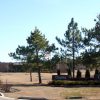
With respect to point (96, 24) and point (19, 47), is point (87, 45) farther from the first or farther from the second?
point (19, 47)

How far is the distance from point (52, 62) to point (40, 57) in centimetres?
198

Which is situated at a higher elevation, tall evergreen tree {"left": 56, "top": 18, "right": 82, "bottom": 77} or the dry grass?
tall evergreen tree {"left": 56, "top": 18, "right": 82, "bottom": 77}

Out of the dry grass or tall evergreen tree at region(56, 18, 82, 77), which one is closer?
the dry grass

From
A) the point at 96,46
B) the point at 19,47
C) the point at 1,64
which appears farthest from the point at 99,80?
the point at 1,64

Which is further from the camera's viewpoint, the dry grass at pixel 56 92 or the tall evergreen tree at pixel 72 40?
the tall evergreen tree at pixel 72 40

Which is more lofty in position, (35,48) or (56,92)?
(35,48)

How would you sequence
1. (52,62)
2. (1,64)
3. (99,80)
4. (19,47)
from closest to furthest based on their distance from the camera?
1. (99,80)
2. (52,62)
3. (19,47)
4. (1,64)

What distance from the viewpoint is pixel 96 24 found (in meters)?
55.7

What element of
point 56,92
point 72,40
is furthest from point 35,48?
point 56,92

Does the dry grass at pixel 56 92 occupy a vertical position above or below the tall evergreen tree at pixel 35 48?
below

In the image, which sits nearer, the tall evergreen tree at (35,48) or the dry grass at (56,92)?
the dry grass at (56,92)

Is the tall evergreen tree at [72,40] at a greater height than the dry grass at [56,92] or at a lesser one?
greater

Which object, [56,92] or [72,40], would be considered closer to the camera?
[56,92]

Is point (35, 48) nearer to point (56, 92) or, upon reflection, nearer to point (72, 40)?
point (72, 40)
